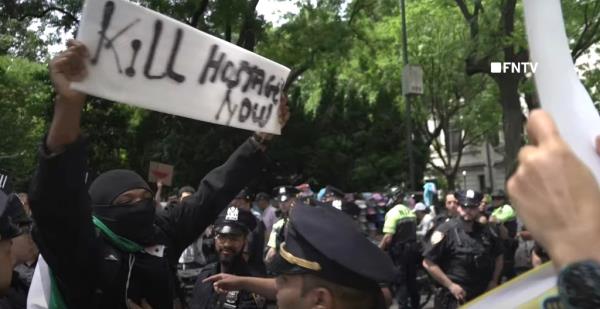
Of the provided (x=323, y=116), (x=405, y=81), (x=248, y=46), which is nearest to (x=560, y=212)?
(x=248, y=46)

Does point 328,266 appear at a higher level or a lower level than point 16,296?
higher

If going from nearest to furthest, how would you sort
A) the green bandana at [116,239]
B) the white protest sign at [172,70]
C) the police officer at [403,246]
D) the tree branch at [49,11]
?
the white protest sign at [172,70]
the green bandana at [116,239]
the police officer at [403,246]
the tree branch at [49,11]

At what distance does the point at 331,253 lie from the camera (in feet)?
7.09

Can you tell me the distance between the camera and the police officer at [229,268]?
4707mm

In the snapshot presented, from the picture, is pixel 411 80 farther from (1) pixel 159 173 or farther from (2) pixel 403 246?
(1) pixel 159 173

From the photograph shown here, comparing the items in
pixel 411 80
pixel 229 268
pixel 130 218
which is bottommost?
pixel 229 268

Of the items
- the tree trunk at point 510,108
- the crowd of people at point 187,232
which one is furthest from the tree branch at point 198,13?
the crowd of people at point 187,232

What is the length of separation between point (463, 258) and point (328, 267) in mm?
5448

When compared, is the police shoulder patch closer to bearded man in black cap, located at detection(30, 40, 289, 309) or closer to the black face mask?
bearded man in black cap, located at detection(30, 40, 289, 309)

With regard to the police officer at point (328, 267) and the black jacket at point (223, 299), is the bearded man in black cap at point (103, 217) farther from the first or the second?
the black jacket at point (223, 299)

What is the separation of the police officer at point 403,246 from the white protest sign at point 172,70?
8.43 m

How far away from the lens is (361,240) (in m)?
2.24

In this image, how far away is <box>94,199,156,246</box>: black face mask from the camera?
281cm

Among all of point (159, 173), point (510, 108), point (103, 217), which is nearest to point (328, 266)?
point (103, 217)
